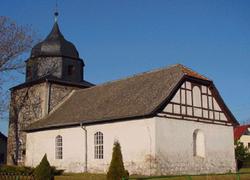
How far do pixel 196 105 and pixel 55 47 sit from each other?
54.8 feet

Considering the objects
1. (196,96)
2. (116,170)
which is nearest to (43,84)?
(196,96)

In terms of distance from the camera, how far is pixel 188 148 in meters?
27.4

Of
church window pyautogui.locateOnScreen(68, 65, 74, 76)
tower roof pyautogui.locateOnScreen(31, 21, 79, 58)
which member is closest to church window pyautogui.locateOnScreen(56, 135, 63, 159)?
church window pyautogui.locateOnScreen(68, 65, 74, 76)

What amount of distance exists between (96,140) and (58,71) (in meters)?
11.7

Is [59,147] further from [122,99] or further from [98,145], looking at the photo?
[122,99]

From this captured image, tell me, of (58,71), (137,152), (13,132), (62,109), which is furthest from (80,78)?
(137,152)

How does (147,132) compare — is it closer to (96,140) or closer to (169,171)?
(169,171)

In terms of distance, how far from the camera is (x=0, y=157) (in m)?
48.4

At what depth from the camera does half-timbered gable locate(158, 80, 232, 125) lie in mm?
27100

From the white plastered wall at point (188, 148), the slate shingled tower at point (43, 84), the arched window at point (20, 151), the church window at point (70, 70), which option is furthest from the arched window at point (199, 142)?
the arched window at point (20, 151)

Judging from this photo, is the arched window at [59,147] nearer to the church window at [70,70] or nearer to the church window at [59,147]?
the church window at [59,147]

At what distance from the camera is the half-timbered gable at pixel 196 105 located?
1067 inches

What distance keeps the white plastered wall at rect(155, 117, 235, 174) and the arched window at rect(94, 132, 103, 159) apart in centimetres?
531

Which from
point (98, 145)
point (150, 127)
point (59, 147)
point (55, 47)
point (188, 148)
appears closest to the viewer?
point (150, 127)
